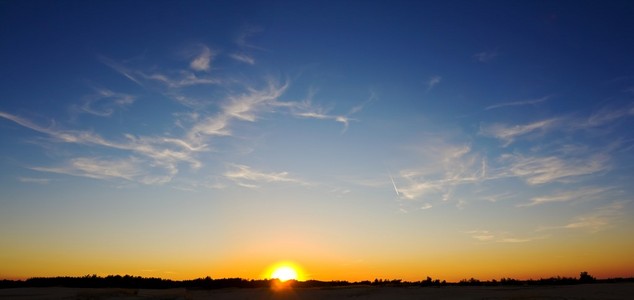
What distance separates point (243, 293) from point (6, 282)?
15395 millimetres

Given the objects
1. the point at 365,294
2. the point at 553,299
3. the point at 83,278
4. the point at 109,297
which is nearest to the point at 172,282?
the point at 83,278

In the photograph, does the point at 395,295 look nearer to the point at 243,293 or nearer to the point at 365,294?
the point at 365,294

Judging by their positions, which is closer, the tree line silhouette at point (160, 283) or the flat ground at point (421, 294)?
the flat ground at point (421, 294)

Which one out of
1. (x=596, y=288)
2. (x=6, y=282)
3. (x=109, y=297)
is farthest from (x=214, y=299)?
(x=6, y=282)

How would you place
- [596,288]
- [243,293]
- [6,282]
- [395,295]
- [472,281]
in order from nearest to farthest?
[596,288] < [395,295] < [243,293] < [472,281] < [6,282]

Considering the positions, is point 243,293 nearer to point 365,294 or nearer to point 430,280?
point 365,294

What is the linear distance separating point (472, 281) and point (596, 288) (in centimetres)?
826

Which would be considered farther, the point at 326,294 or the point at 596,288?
the point at 326,294

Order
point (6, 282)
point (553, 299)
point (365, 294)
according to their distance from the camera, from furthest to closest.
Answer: point (6, 282)
point (365, 294)
point (553, 299)

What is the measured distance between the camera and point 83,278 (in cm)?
2472

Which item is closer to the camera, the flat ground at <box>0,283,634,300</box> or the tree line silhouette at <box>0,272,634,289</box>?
the flat ground at <box>0,283,634,300</box>

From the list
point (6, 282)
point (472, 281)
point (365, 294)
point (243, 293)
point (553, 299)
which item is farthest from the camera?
point (6, 282)

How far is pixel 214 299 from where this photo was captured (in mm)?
16609

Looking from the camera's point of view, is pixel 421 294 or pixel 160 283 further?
pixel 160 283
